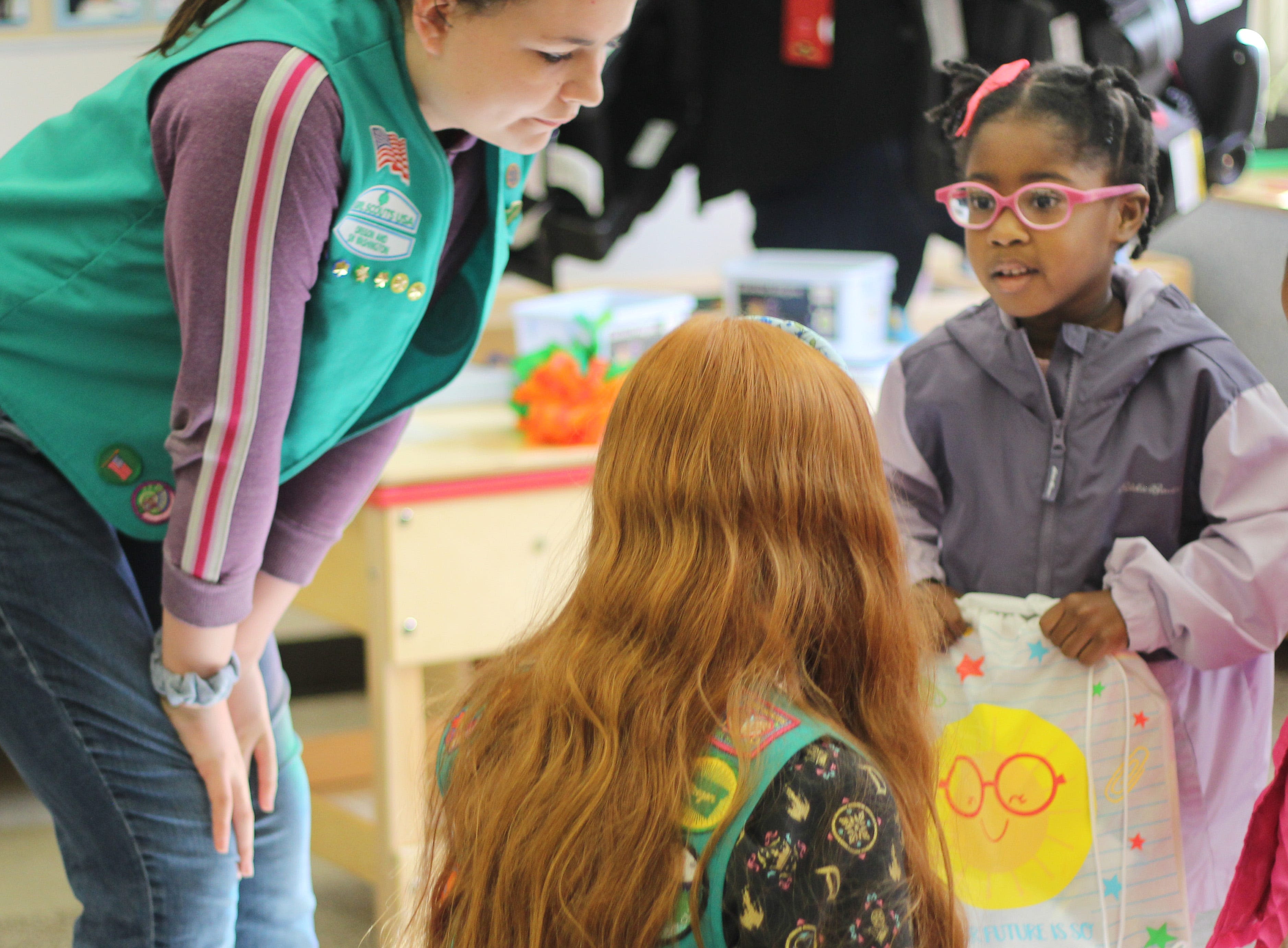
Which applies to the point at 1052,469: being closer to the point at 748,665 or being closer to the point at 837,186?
the point at 748,665

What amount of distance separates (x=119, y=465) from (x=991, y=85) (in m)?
0.80

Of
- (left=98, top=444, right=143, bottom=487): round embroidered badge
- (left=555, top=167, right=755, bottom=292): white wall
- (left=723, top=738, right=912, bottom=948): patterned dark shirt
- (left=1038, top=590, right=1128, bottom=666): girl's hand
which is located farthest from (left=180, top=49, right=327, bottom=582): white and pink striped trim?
(left=555, top=167, right=755, bottom=292): white wall

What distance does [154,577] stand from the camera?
1188mm

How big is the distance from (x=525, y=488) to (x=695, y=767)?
1.21 meters

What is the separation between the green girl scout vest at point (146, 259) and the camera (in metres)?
1.01

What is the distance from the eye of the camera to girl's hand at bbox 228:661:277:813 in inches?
47.4

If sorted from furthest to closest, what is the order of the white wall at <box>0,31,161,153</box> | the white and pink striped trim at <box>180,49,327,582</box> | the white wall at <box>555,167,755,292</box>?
the white wall at <box>555,167,755,292</box>
the white wall at <box>0,31,161,153</box>
the white and pink striped trim at <box>180,49,327,582</box>

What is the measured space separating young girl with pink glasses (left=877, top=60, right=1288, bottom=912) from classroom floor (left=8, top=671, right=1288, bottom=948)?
4.44 ft

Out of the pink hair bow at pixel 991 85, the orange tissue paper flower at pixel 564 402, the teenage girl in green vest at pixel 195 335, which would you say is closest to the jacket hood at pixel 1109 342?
the pink hair bow at pixel 991 85

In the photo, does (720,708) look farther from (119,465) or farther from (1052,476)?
(119,465)

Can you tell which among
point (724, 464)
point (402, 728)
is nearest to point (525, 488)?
point (402, 728)

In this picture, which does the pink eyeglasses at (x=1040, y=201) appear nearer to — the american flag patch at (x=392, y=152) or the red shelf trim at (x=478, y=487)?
the american flag patch at (x=392, y=152)

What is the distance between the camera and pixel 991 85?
1.15 meters

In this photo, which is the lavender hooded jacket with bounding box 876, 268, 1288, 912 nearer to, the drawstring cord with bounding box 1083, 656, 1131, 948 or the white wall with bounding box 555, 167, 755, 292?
the drawstring cord with bounding box 1083, 656, 1131, 948
